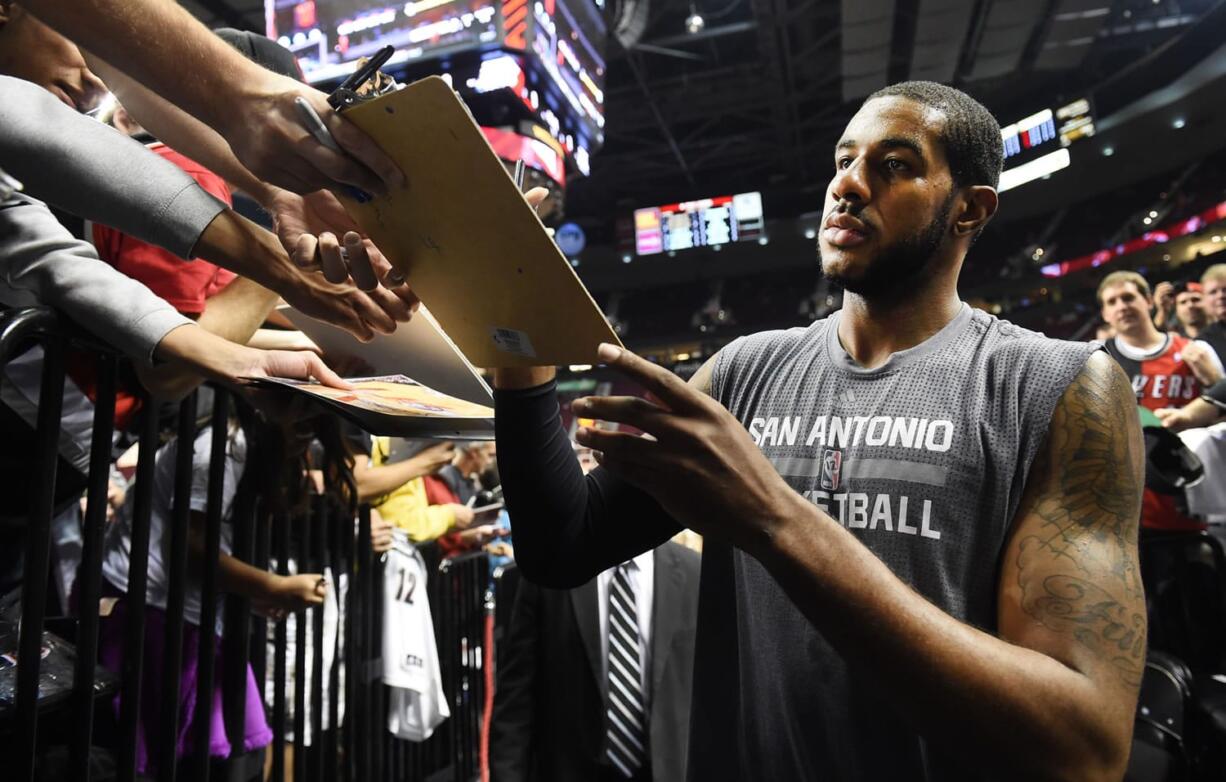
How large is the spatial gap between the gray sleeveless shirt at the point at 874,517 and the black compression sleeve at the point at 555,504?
0.50 feet

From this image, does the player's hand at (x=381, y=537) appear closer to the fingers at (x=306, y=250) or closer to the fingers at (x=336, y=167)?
the fingers at (x=306, y=250)

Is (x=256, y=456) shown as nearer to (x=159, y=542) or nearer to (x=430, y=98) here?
(x=159, y=542)

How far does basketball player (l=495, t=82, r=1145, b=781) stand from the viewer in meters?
0.94

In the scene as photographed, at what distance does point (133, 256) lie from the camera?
1937mm

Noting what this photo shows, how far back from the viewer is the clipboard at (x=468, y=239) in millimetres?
882

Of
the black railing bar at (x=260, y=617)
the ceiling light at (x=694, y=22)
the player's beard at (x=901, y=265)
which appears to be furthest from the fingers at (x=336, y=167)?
the ceiling light at (x=694, y=22)

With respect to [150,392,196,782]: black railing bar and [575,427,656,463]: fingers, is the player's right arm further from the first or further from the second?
[150,392,196,782]: black railing bar

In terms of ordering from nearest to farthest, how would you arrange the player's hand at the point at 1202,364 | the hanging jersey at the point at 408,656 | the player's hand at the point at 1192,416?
the hanging jersey at the point at 408,656
the player's hand at the point at 1192,416
the player's hand at the point at 1202,364

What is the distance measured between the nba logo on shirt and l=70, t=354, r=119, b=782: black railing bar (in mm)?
1305

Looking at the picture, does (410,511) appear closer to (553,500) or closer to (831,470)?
(553,500)

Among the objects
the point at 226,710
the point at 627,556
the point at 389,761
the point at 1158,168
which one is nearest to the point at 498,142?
the point at 389,761

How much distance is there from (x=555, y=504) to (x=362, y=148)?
0.62 metres

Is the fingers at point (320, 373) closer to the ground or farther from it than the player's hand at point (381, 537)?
farther from it

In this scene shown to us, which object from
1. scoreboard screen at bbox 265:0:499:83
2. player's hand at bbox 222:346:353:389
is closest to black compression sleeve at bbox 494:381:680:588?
player's hand at bbox 222:346:353:389
